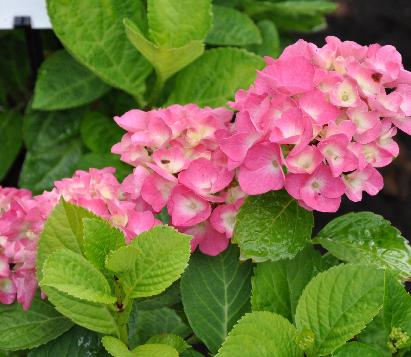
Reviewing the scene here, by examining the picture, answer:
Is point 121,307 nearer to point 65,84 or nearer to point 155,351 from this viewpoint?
point 155,351

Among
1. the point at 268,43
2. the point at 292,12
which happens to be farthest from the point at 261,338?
the point at 292,12

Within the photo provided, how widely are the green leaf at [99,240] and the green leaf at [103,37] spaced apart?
0.49 m

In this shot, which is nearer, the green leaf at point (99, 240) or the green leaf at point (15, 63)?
the green leaf at point (99, 240)

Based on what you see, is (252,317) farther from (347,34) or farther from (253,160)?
(347,34)

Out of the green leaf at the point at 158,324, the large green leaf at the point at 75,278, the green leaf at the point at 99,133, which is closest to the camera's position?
the large green leaf at the point at 75,278

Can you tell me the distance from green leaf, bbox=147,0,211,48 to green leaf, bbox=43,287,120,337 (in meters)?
0.49

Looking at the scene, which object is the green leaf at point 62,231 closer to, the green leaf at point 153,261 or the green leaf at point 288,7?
the green leaf at point 153,261

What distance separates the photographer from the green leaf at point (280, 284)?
0.89m

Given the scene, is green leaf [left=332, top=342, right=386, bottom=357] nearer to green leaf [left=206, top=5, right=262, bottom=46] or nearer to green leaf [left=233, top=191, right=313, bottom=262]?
green leaf [left=233, top=191, right=313, bottom=262]

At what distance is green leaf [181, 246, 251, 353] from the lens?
929 mm

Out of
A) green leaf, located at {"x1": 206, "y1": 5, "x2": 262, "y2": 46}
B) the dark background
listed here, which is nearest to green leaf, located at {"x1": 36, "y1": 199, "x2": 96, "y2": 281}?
green leaf, located at {"x1": 206, "y1": 5, "x2": 262, "y2": 46}

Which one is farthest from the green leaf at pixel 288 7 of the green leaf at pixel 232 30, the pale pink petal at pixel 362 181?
the pale pink petal at pixel 362 181

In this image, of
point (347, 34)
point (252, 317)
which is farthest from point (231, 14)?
point (347, 34)

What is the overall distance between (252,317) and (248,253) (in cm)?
9
